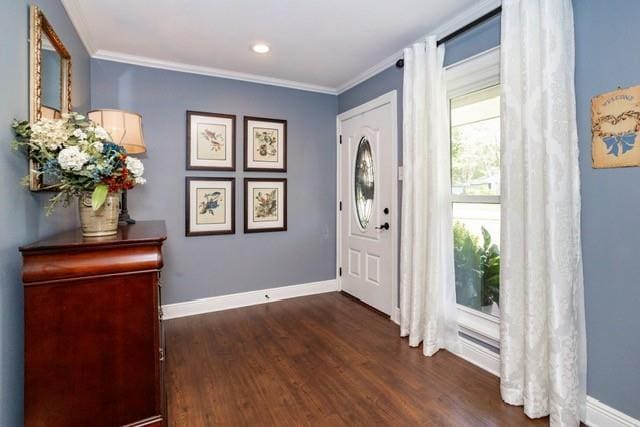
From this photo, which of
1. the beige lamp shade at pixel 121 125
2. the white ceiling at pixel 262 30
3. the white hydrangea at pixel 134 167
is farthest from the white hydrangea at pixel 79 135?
the white ceiling at pixel 262 30

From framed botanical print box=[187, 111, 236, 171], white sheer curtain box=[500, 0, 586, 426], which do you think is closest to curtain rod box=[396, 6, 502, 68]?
white sheer curtain box=[500, 0, 586, 426]

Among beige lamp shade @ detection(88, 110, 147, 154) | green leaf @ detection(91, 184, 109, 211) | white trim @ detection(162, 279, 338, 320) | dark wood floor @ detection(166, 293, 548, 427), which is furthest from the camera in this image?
white trim @ detection(162, 279, 338, 320)

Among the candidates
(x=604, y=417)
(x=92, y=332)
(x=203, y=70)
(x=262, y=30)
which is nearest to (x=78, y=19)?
(x=203, y=70)

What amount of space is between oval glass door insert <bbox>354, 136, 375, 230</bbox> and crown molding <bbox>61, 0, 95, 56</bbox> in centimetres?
267

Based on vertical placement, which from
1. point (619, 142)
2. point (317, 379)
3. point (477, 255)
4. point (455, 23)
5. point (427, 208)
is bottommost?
point (317, 379)

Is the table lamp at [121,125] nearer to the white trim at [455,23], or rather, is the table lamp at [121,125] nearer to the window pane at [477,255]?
the white trim at [455,23]

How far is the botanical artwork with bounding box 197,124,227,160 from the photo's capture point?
337cm

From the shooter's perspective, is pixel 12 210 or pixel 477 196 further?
pixel 477 196

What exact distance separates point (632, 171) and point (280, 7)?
7.67 feet

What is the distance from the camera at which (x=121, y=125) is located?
2.25 meters

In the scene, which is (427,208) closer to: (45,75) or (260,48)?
(260,48)

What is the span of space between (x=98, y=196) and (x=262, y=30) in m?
1.92

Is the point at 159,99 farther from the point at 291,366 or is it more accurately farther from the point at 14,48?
the point at 291,366

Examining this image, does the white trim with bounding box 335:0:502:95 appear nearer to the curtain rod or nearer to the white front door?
the curtain rod
